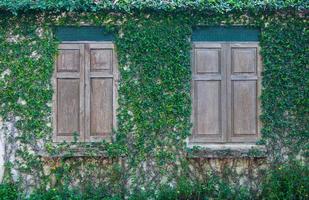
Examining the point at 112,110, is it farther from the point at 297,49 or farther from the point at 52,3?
the point at 297,49

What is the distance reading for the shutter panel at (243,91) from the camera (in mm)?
9688

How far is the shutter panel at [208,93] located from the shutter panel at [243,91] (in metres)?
0.13

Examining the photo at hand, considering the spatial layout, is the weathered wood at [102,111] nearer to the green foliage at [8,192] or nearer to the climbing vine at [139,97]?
the climbing vine at [139,97]

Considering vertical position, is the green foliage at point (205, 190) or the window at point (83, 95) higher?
the window at point (83, 95)

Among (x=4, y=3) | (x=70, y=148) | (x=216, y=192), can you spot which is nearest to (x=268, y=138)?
(x=216, y=192)

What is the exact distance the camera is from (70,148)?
30.9 ft

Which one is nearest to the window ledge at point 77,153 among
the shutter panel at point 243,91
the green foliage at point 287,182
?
the shutter panel at point 243,91

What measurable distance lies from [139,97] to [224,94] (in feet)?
4.62

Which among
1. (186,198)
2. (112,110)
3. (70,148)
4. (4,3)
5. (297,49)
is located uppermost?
(4,3)

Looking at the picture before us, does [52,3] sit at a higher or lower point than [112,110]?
higher

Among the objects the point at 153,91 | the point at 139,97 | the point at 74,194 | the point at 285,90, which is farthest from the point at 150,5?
the point at 74,194

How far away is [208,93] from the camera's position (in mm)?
9688

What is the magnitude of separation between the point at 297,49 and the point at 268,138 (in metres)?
1.53

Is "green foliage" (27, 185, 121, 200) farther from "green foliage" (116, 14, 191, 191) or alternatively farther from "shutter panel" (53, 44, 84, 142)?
"shutter panel" (53, 44, 84, 142)
